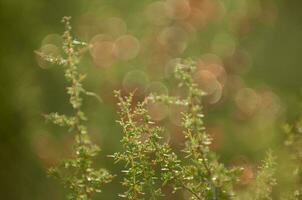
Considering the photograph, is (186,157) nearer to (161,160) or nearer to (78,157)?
(161,160)

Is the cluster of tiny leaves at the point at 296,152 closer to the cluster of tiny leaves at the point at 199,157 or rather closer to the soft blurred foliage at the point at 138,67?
the cluster of tiny leaves at the point at 199,157

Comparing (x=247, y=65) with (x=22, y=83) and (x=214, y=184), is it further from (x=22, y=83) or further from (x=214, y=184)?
(x=214, y=184)

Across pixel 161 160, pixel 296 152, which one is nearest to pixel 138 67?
pixel 296 152

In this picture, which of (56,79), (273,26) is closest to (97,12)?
(56,79)

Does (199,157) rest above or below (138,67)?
below

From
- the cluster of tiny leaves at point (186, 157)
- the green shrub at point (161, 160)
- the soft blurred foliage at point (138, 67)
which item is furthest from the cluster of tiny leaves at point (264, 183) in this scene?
the soft blurred foliage at point (138, 67)

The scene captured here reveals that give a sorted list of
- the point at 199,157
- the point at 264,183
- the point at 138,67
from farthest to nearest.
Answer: the point at 138,67 < the point at 264,183 < the point at 199,157

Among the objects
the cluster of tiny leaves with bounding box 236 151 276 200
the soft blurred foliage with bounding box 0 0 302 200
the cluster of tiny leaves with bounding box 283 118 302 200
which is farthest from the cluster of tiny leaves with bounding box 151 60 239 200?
the soft blurred foliage with bounding box 0 0 302 200
